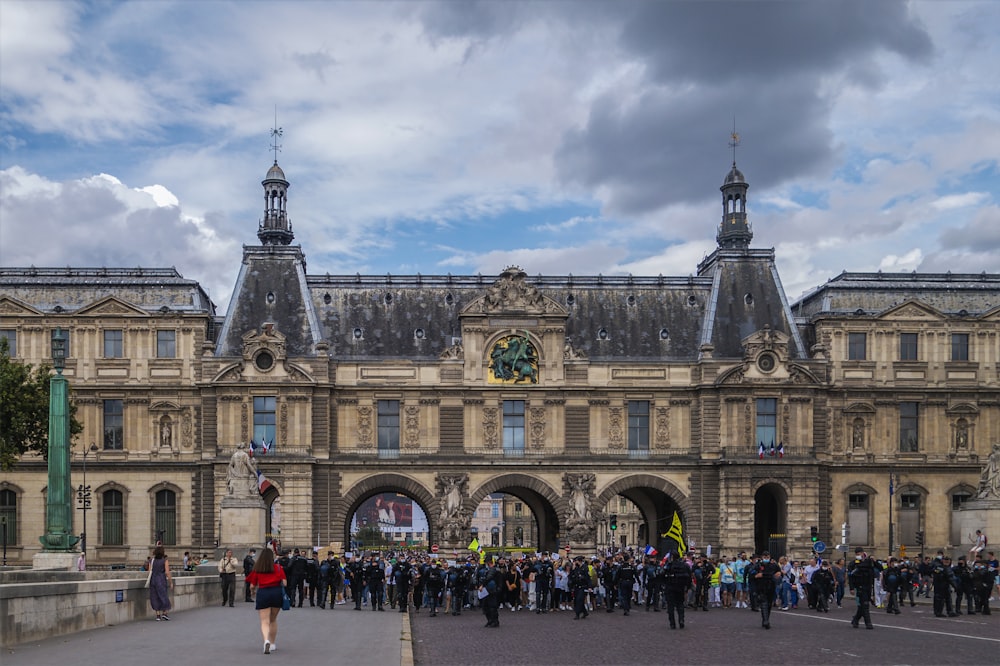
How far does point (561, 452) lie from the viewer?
66.6m

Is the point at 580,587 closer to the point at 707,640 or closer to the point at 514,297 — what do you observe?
the point at 707,640

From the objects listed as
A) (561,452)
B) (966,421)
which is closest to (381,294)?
(561,452)

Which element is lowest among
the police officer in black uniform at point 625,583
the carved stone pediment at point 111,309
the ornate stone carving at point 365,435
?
the police officer in black uniform at point 625,583

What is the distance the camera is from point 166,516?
6638 cm

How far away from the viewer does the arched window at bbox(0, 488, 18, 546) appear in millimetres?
65375

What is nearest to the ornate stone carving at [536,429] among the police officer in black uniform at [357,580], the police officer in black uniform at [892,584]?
the police officer in black uniform at [357,580]

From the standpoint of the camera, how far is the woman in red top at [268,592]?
2325 cm

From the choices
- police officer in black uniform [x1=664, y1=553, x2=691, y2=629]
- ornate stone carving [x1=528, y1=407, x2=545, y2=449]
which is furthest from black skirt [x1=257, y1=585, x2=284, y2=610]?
ornate stone carving [x1=528, y1=407, x2=545, y2=449]

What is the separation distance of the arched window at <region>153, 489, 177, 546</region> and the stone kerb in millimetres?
35468

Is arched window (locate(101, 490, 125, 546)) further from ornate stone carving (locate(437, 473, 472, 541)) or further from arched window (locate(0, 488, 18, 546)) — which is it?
ornate stone carving (locate(437, 473, 472, 541))

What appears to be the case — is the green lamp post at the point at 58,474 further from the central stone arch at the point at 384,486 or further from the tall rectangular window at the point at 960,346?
the tall rectangular window at the point at 960,346

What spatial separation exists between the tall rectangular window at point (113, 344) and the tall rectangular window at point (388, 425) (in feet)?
45.8

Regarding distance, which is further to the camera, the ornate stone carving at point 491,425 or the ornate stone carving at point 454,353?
the ornate stone carving at point 454,353

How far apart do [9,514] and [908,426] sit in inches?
1879
